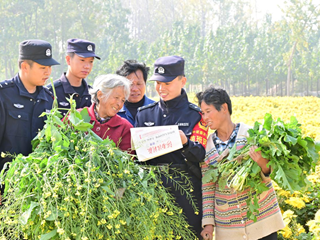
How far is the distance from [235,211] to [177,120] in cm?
67

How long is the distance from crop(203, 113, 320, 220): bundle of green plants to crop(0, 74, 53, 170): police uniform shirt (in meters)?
1.19

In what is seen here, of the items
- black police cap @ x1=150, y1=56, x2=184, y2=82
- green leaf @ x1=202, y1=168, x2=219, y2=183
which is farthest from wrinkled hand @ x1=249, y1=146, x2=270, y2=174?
black police cap @ x1=150, y1=56, x2=184, y2=82

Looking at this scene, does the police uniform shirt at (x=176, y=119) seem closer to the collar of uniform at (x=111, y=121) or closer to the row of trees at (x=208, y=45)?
the collar of uniform at (x=111, y=121)

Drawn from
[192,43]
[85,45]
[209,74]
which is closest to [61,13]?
[192,43]

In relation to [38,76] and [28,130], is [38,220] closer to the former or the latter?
[28,130]

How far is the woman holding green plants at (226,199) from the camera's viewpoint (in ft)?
8.09

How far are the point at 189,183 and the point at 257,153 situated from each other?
46cm

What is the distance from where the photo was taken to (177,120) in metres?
2.64

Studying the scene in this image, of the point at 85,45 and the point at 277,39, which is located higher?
the point at 85,45

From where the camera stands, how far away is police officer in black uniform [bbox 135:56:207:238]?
2.52 m

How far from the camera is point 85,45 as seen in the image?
11.6 ft

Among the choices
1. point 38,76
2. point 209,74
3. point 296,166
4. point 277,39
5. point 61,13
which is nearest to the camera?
point 296,166

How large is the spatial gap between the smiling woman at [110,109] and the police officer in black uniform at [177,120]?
0.59 feet

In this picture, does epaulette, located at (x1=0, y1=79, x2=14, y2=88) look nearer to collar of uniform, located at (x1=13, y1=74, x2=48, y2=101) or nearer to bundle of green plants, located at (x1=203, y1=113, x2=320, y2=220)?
collar of uniform, located at (x1=13, y1=74, x2=48, y2=101)
